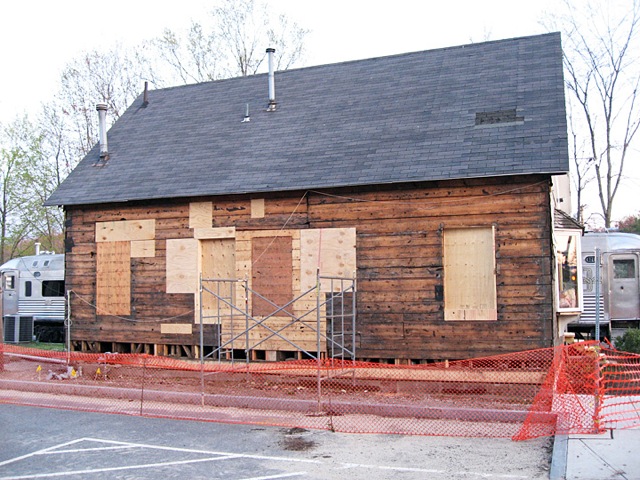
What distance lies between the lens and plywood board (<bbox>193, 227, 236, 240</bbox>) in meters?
16.1

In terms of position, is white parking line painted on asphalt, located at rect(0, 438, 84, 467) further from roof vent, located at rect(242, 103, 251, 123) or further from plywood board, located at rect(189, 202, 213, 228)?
roof vent, located at rect(242, 103, 251, 123)

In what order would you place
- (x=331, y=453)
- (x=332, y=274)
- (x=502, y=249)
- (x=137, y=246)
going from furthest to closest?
(x=137, y=246), (x=332, y=274), (x=502, y=249), (x=331, y=453)

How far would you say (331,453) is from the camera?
8906 mm

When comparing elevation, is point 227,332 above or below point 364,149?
Answer: below

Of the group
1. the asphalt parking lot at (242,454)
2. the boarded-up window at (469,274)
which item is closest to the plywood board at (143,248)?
the asphalt parking lot at (242,454)

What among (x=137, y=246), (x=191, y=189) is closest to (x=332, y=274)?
(x=191, y=189)

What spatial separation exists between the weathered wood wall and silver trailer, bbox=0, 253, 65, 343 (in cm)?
1093

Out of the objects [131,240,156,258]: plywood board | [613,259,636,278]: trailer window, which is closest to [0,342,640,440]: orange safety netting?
[131,240,156,258]: plywood board

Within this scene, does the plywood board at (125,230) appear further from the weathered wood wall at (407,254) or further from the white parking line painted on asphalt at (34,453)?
the white parking line painted on asphalt at (34,453)

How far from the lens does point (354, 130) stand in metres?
16.5

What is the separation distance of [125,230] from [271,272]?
4196 mm

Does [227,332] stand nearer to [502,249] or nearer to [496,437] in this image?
[502,249]

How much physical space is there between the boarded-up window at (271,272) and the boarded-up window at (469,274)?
351cm

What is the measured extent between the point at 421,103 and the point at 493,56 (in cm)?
262
